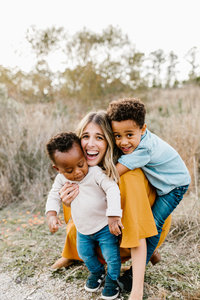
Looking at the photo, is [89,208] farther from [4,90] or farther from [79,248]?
[4,90]

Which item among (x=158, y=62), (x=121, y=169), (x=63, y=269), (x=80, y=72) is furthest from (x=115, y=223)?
(x=158, y=62)

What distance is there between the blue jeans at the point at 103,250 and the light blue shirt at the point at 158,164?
1.63ft

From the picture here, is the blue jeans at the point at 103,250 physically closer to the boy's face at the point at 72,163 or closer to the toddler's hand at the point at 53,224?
the toddler's hand at the point at 53,224

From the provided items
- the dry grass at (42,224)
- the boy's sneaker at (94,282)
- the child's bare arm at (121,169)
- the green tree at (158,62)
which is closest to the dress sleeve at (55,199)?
the child's bare arm at (121,169)

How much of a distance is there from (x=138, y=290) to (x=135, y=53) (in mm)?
9948

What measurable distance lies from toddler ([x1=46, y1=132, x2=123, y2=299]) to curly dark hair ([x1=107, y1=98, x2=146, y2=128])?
337mm

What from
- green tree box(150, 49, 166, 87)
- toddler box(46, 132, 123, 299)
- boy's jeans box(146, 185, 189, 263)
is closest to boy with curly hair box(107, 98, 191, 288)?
boy's jeans box(146, 185, 189, 263)

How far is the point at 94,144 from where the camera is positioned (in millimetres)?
1951

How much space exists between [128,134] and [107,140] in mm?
160

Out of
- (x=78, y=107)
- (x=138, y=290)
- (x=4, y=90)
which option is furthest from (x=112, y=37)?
(x=138, y=290)

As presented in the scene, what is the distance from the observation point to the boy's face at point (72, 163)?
180 cm

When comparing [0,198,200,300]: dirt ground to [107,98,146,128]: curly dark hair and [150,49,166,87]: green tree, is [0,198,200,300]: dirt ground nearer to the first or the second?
[107,98,146,128]: curly dark hair

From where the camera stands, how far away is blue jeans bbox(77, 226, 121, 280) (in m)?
1.91

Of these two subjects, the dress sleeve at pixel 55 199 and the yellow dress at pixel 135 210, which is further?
the dress sleeve at pixel 55 199
